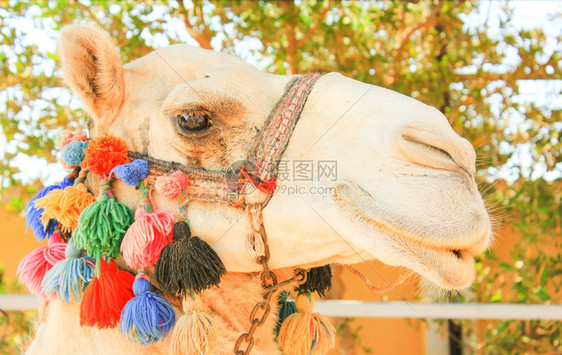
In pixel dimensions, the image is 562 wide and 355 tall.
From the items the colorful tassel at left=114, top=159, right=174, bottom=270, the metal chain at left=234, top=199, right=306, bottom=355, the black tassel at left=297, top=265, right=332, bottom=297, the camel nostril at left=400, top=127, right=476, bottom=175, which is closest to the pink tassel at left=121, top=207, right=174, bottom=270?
the colorful tassel at left=114, top=159, right=174, bottom=270

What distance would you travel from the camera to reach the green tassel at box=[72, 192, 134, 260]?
170 centimetres

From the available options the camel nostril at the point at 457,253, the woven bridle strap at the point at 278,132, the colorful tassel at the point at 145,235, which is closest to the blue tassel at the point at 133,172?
the colorful tassel at the point at 145,235

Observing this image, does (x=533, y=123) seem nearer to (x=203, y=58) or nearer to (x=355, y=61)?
(x=355, y=61)

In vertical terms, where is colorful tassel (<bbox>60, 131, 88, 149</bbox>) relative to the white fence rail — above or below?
above

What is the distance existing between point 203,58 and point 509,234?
4452 millimetres

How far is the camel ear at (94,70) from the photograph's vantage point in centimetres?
183

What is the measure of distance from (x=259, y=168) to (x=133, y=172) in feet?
1.28

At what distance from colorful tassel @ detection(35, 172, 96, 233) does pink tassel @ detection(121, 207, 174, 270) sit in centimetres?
20

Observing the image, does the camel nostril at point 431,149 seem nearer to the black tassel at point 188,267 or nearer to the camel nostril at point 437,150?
the camel nostril at point 437,150

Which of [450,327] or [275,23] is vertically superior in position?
[275,23]

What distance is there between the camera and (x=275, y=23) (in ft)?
14.3

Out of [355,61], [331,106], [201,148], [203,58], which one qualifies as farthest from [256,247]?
[355,61]

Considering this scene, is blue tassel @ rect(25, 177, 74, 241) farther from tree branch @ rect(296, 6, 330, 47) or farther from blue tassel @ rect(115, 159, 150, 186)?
tree branch @ rect(296, 6, 330, 47)

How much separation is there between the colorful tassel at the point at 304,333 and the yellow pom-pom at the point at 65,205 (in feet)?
2.52
